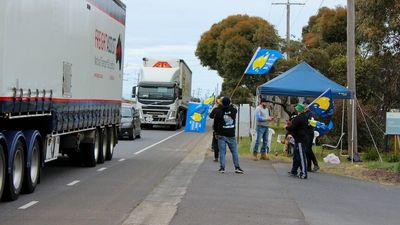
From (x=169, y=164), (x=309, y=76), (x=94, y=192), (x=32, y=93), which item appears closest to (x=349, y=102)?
(x=309, y=76)

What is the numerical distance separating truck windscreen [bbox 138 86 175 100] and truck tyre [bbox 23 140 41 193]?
1068 inches

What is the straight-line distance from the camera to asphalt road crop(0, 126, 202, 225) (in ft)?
27.5

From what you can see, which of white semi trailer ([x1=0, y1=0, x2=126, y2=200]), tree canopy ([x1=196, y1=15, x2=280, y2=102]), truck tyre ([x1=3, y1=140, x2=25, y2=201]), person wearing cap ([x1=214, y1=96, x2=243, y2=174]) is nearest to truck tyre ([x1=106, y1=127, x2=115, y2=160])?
white semi trailer ([x1=0, y1=0, x2=126, y2=200])

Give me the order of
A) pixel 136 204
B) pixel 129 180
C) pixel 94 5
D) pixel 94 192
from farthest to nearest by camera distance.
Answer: pixel 94 5
pixel 129 180
pixel 94 192
pixel 136 204

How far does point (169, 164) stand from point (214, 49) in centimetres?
3917

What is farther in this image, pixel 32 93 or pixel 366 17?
pixel 366 17

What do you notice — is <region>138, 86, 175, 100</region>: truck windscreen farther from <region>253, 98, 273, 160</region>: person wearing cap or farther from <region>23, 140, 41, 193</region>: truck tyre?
<region>23, 140, 41, 193</region>: truck tyre

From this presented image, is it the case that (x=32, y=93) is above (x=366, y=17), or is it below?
below

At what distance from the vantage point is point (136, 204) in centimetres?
955

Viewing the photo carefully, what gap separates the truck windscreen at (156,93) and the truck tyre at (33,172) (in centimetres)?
2714

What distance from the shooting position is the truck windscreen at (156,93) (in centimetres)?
3803

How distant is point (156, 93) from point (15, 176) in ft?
93.1

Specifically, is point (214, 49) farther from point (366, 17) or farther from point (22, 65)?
point (22, 65)

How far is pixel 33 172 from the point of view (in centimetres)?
1066
